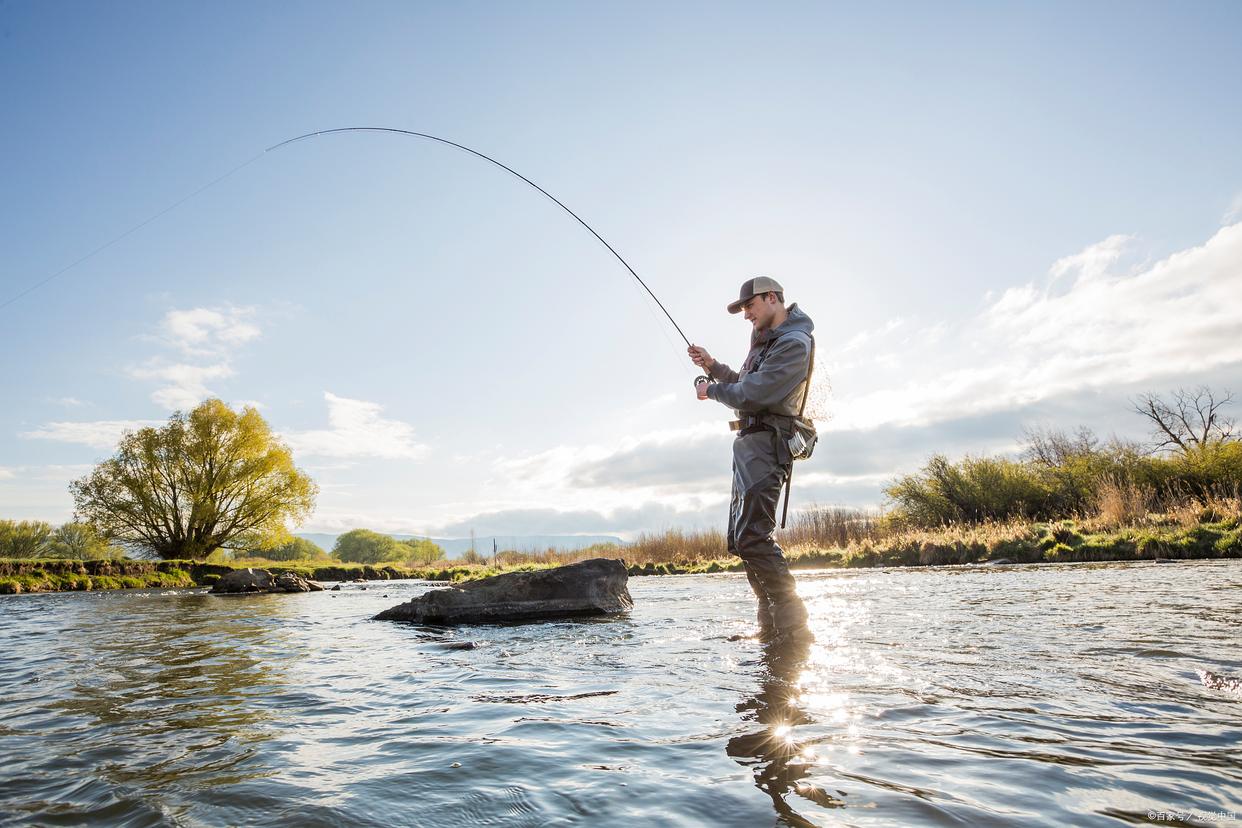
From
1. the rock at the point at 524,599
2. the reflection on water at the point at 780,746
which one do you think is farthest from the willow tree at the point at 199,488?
the reflection on water at the point at 780,746

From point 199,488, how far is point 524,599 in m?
39.2

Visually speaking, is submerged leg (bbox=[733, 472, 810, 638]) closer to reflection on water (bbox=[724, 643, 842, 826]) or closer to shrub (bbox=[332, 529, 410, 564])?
reflection on water (bbox=[724, 643, 842, 826])

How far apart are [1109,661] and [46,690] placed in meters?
6.69

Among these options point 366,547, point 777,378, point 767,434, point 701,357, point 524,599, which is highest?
point 701,357

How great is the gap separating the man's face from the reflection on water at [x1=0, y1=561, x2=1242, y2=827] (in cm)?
300

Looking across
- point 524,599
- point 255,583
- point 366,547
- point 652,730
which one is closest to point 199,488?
point 255,583

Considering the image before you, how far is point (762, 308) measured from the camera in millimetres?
6312

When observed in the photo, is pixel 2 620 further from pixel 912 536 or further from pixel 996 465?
pixel 996 465

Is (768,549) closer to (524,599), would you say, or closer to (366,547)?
(524,599)

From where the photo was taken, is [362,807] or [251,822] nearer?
[251,822]

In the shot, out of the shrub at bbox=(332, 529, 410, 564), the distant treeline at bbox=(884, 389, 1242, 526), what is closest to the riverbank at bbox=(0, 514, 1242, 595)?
the distant treeline at bbox=(884, 389, 1242, 526)

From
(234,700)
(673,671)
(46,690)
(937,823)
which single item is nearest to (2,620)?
(46,690)

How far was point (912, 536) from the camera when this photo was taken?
26953mm

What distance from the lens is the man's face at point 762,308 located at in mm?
6312
